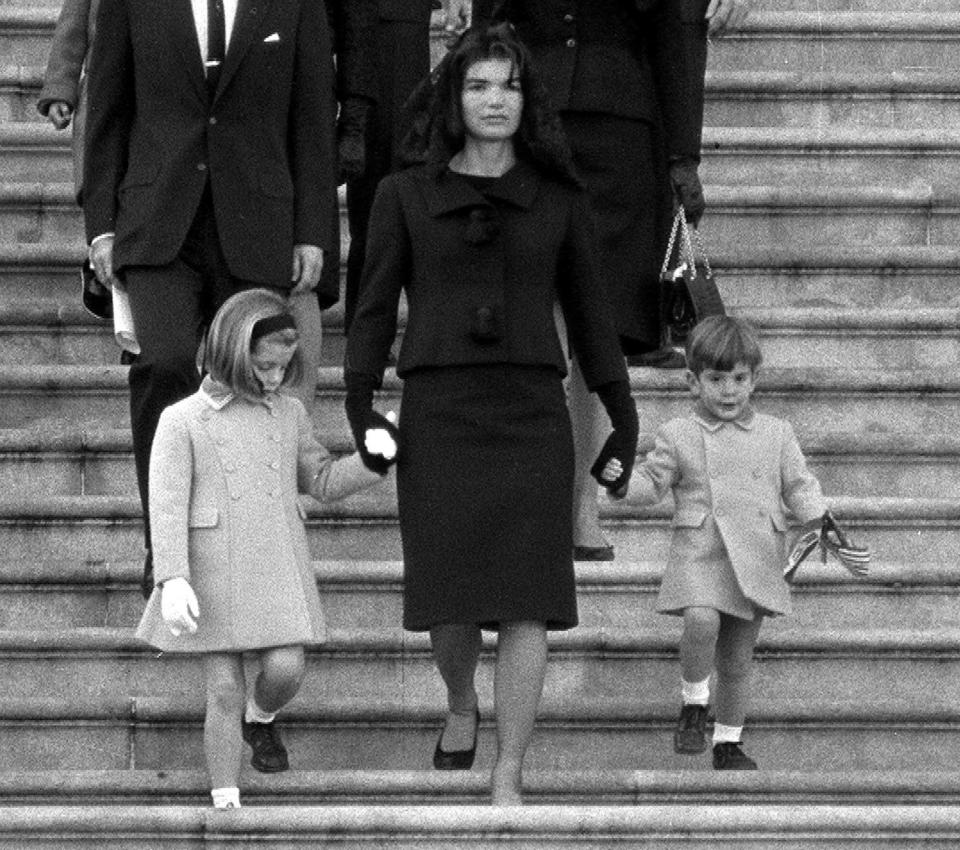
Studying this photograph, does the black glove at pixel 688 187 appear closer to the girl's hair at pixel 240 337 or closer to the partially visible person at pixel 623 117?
the partially visible person at pixel 623 117

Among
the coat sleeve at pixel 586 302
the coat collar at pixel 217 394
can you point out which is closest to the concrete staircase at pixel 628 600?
the coat collar at pixel 217 394

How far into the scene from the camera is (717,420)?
25.8ft

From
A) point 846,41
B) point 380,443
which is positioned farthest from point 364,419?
point 846,41

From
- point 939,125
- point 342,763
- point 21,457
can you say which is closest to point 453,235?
point 342,763

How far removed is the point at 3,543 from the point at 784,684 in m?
2.12

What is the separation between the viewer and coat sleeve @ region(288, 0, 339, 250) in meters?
8.04

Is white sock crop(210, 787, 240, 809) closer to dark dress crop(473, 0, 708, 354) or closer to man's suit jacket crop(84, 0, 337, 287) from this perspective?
man's suit jacket crop(84, 0, 337, 287)

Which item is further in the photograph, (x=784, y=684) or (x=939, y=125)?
(x=939, y=125)

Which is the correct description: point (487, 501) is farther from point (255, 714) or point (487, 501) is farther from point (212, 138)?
point (212, 138)

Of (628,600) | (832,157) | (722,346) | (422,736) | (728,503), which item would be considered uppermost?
(832,157)

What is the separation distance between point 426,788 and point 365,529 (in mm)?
1324

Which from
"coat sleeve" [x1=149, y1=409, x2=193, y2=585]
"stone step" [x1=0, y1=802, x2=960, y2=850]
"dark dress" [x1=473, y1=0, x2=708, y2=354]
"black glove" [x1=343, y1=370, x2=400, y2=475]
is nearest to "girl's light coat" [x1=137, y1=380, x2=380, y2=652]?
"coat sleeve" [x1=149, y1=409, x2=193, y2=585]

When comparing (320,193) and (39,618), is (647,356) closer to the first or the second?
(320,193)

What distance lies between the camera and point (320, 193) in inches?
317
